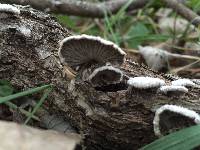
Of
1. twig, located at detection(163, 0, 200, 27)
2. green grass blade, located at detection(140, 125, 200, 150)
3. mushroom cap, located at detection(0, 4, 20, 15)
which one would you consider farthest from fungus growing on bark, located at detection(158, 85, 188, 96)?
twig, located at detection(163, 0, 200, 27)

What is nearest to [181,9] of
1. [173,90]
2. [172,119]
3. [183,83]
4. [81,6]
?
[81,6]

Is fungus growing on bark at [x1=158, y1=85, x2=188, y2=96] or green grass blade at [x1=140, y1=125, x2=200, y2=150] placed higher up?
fungus growing on bark at [x1=158, y1=85, x2=188, y2=96]

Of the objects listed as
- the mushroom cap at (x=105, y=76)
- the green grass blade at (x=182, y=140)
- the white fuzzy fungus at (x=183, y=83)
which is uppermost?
the white fuzzy fungus at (x=183, y=83)

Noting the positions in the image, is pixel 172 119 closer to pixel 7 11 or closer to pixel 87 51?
pixel 87 51

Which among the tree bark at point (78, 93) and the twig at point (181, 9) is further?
the twig at point (181, 9)

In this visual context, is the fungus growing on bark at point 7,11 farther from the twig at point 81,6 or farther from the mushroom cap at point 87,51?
the twig at point 81,6

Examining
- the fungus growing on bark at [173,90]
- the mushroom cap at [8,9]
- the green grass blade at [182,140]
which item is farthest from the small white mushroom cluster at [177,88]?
the mushroom cap at [8,9]

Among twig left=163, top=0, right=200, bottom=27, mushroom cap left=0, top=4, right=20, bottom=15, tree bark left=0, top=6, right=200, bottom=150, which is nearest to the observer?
tree bark left=0, top=6, right=200, bottom=150

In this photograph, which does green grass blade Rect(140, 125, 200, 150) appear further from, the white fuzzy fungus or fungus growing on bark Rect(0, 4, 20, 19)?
fungus growing on bark Rect(0, 4, 20, 19)
